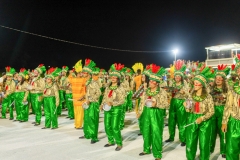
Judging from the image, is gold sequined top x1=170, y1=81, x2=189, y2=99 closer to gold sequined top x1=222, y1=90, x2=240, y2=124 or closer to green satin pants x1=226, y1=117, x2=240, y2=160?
gold sequined top x1=222, y1=90, x2=240, y2=124

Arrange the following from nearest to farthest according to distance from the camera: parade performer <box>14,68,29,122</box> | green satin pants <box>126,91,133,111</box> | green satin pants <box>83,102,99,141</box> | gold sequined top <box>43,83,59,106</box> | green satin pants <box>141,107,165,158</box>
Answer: green satin pants <box>141,107,165,158</box>
green satin pants <box>83,102,99,141</box>
gold sequined top <box>43,83,59,106</box>
parade performer <box>14,68,29,122</box>
green satin pants <box>126,91,133,111</box>

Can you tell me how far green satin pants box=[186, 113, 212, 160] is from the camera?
4824 mm

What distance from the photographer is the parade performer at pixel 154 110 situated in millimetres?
5566

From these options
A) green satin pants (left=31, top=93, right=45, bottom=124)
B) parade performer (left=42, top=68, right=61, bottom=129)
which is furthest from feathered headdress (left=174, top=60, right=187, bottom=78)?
green satin pants (left=31, top=93, right=45, bottom=124)

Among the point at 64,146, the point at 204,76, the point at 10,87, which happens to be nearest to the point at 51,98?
the point at 64,146

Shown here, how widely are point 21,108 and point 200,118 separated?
26.9 feet

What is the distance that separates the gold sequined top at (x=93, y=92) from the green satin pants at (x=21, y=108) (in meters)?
4.67

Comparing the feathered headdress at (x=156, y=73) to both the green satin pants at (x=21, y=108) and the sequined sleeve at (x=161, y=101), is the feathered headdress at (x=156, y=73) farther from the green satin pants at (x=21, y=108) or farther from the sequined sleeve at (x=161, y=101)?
the green satin pants at (x=21, y=108)

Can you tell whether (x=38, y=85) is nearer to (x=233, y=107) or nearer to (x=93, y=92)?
(x=93, y=92)

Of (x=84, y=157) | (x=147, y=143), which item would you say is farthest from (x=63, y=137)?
(x=147, y=143)

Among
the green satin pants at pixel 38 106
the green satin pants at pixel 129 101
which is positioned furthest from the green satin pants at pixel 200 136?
the green satin pants at pixel 129 101

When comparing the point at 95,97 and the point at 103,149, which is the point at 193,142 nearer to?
the point at 103,149

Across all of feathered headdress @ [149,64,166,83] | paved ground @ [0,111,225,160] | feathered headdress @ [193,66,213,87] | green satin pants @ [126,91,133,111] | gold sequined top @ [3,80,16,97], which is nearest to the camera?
feathered headdress @ [193,66,213,87]

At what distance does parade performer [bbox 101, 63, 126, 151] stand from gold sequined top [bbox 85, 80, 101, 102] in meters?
0.77
